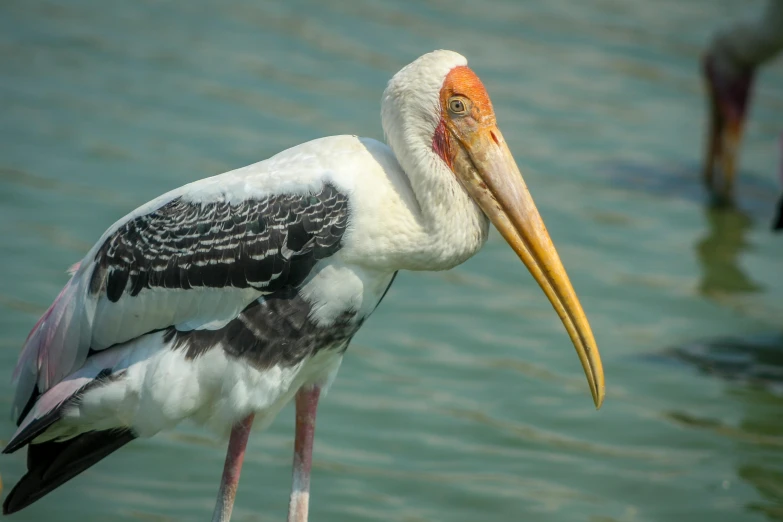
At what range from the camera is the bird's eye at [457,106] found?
4.79 meters

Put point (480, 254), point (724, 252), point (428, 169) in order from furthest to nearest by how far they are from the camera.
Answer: point (724, 252)
point (480, 254)
point (428, 169)

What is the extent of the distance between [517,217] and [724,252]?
6.00 m

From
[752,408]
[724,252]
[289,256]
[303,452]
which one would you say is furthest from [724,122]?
[289,256]

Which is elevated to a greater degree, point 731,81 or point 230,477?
point 731,81

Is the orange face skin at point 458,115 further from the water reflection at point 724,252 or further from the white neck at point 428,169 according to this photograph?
the water reflection at point 724,252

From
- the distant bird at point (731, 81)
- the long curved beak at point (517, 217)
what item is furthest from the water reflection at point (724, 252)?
the long curved beak at point (517, 217)

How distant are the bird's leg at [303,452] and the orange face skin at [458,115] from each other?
1287mm

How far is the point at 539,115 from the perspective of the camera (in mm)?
12172

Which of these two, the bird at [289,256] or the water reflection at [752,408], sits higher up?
the bird at [289,256]

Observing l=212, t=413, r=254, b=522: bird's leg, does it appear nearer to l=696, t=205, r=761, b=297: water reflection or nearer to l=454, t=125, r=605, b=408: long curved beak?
l=454, t=125, r=605, b=408: long curved beak

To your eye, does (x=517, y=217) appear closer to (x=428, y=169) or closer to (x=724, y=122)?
(x=428, y=169)

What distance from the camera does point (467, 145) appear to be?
4.81 meters

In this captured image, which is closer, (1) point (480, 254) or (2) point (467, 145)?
(2) point (467, 145)

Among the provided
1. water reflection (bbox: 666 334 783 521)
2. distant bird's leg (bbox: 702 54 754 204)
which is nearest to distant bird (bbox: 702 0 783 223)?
distant bird's leg (bbox: 702 54 754 204)
